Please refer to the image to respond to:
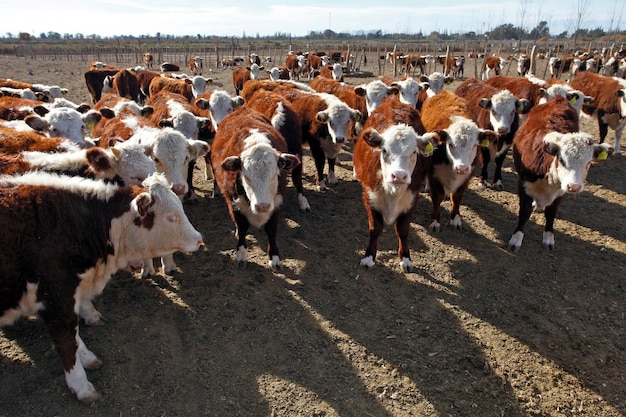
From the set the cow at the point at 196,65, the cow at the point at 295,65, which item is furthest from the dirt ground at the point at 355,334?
the cow at the point at 196,65

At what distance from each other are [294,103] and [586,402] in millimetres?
6590

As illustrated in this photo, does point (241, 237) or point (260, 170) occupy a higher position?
point (260, 170)

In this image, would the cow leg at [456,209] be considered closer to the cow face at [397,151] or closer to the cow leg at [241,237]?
the cow face at [397,151]

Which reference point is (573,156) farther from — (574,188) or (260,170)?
(260,170)

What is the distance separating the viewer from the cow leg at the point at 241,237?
4980 mm

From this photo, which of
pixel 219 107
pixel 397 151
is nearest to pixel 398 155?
pixel 397 151

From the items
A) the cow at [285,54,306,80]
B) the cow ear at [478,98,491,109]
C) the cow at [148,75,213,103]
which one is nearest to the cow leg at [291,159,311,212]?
the cow ear at [478,98,491,109]

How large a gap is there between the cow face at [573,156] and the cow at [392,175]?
5.25ft

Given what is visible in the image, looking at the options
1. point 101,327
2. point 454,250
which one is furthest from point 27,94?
point 454,250

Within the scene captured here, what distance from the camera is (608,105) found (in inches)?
383

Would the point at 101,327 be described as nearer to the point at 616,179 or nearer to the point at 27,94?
the point at 27,94

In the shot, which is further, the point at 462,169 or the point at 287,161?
the point at 462,169

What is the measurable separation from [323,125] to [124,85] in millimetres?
10410

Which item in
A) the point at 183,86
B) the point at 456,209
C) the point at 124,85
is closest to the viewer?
the point at 456,209
